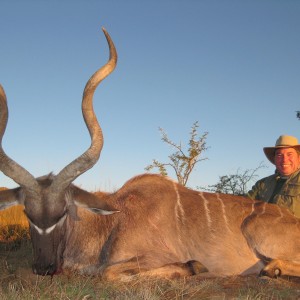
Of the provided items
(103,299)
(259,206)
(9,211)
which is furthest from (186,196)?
(9,211)

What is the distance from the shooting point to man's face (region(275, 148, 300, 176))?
5.49m

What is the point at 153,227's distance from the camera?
4.43 meters

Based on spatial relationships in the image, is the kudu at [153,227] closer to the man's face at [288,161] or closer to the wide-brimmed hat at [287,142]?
the man's face at [288,161]

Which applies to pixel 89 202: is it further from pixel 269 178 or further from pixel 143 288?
pixel 269 178

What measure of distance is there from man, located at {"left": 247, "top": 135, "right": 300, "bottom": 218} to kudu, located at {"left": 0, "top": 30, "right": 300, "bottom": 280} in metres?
0.51

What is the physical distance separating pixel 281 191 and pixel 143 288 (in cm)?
260

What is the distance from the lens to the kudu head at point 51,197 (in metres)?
3.64

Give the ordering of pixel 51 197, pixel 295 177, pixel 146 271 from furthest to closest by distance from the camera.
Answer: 1. pixel 295 177
2. pixel 146 271
3. pixel 51 197

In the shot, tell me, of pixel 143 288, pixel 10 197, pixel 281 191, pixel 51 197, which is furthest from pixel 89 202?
pixel 281 191

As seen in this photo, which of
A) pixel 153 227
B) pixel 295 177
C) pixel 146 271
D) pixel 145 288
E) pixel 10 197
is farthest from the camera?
pixel 295 177

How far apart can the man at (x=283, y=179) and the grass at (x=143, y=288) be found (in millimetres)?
1259

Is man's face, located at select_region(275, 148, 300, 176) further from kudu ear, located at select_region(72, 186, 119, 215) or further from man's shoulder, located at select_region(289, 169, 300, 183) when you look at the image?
kudu ear, located at select_region(72, 186, 119, 215)

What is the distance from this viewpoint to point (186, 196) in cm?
479

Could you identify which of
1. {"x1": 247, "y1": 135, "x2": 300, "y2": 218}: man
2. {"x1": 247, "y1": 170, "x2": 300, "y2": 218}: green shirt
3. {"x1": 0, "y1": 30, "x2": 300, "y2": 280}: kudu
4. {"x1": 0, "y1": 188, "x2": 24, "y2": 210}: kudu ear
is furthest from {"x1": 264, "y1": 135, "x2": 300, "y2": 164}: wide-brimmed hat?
{"x1": 0, "y1": 188, "x2": 24, "y2": 210}: kudu ear
